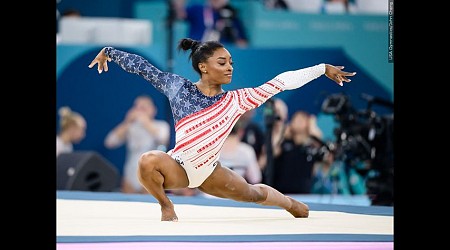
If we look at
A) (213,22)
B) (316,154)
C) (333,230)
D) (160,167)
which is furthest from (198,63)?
(213,22)

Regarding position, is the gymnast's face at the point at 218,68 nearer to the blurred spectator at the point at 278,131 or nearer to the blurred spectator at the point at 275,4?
the blurred spectator at the point at 278,131

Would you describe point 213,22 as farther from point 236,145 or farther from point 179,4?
point 236,145

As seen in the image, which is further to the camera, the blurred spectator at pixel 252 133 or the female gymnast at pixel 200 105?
the blurred spectator at pixel 252 133

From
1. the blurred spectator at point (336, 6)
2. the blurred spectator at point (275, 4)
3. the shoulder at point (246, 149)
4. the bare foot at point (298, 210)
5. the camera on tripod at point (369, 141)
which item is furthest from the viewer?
the blurred spectator at point (275, 4)

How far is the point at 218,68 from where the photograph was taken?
16.9 ft

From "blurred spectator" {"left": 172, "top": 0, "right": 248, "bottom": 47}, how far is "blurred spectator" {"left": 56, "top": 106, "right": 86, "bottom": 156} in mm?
1495

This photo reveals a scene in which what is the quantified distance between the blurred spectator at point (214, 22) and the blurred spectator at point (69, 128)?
1.49 m

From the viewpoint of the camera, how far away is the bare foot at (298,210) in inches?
225

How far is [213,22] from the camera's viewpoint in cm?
1048

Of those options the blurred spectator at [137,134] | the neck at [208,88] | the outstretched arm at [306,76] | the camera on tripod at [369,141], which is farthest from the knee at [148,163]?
the blurred spectator at [137,134]

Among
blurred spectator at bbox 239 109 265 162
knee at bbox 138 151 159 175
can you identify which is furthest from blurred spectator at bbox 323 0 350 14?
knee at bbox 138 151 159 175

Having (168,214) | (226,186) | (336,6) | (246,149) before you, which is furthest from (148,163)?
(336,6)

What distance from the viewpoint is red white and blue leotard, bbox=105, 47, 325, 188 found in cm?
514
